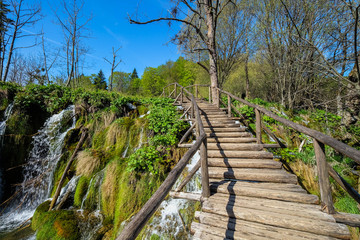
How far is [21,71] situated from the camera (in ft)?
61.9

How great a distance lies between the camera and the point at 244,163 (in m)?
3.47

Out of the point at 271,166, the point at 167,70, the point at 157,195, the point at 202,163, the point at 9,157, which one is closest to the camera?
the point at 157,195

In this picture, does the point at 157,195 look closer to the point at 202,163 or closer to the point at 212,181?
the point at 202,163

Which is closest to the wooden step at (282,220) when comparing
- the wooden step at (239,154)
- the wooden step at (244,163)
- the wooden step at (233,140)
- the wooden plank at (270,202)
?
the wooden plank at (270,202)

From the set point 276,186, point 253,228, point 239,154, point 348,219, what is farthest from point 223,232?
point 239,154

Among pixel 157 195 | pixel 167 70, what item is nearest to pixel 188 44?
pixel 157 195

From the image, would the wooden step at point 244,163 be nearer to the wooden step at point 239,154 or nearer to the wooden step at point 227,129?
the wooden step at point 239,154

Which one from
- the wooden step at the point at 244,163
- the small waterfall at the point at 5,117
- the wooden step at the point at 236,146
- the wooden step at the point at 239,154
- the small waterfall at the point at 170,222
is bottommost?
the small waterfall at the point at 170,222

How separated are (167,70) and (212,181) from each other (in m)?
34.8

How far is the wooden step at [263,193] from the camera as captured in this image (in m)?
2.34

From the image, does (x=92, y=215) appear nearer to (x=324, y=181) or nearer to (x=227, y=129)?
(x=227, y=129)

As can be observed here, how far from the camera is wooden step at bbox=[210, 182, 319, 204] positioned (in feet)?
7.69

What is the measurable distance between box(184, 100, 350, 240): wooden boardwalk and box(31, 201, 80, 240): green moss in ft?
11.7

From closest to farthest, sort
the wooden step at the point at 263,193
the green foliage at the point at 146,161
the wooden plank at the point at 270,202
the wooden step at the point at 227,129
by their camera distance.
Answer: the wooden plank at the point at 270,202, the wooden step at the point at 263,193, the green foliage at the point at 146,161, the wooden step at the point at 227,129
